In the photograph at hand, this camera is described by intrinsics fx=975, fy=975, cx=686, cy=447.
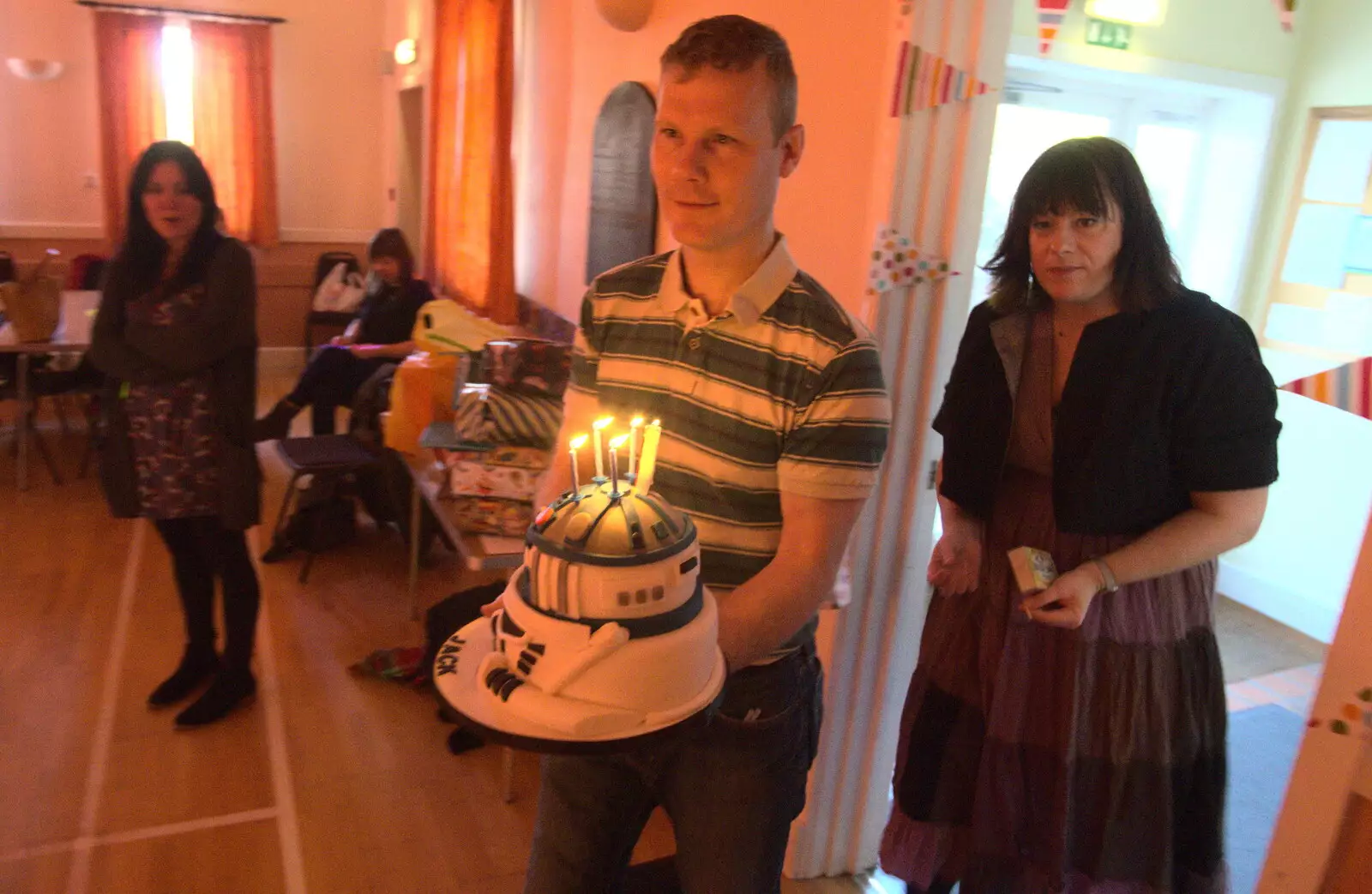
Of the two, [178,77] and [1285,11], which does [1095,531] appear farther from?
[178,77]

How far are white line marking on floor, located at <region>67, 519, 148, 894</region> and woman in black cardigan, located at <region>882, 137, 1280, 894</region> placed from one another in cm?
191

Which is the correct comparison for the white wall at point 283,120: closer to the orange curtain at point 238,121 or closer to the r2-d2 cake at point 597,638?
the orange curtain at point 238,121

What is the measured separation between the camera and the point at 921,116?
5.83 feet

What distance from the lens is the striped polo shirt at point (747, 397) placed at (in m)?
1.05

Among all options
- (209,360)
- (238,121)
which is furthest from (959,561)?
(238,121)

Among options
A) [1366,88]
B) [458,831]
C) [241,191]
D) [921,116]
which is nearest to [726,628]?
[921,116]

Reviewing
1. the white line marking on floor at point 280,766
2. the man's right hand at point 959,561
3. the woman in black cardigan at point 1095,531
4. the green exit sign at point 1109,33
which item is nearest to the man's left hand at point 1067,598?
the woman in black cardigan at point 1095,531

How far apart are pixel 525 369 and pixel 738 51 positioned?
1709mm

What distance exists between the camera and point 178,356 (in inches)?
93.7

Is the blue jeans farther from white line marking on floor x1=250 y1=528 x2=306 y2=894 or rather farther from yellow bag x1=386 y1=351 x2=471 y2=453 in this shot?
yellow bag x1=386 y1=351 x2=471 y2=453

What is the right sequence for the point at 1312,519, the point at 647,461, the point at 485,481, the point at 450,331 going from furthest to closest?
the point at 1312,519, the point at 450,331, the point at 485,481, the point at 647,461

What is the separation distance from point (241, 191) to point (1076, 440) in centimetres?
704

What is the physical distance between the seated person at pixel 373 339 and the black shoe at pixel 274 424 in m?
1.18

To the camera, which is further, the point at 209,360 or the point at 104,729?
the point at 104,729
